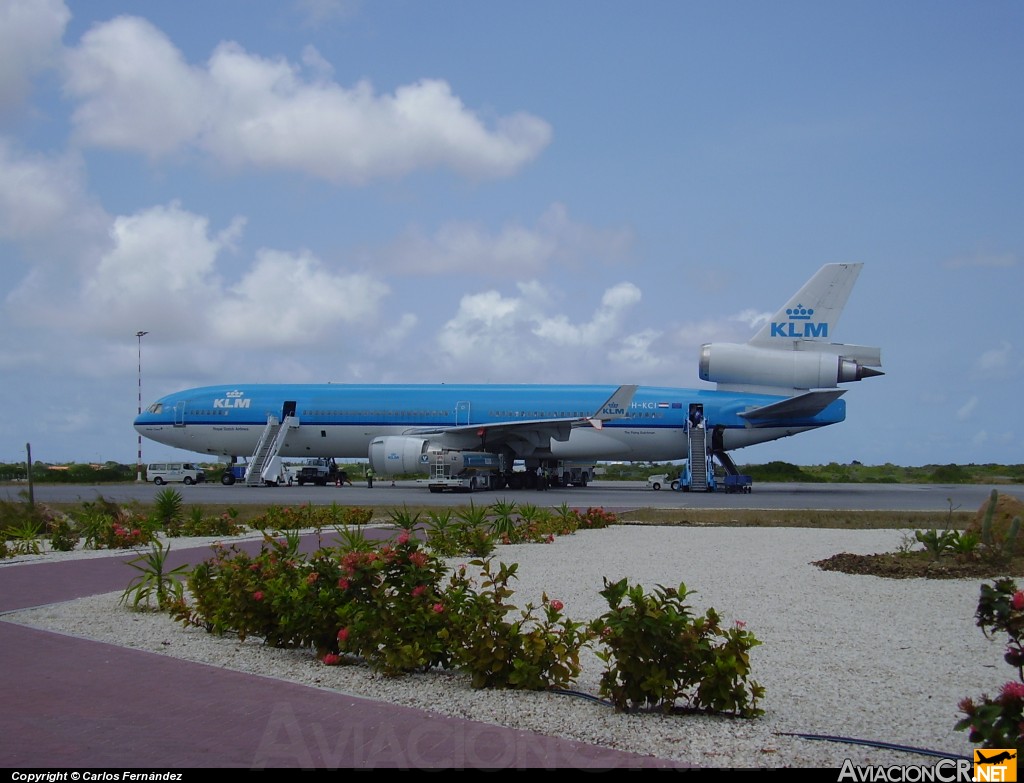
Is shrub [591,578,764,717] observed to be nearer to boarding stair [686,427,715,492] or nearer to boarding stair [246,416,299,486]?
boarding stair [686,427,715,492]

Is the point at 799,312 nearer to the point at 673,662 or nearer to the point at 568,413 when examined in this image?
the point at 568,413

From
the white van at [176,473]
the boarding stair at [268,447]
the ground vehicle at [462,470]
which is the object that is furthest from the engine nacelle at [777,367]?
the white van at [176,473]

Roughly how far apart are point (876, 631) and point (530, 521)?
9142mm

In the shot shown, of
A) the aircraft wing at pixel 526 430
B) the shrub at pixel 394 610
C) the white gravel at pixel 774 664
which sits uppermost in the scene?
the aircraft wing at pixel 526 430

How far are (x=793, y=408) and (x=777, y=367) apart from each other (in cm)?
211

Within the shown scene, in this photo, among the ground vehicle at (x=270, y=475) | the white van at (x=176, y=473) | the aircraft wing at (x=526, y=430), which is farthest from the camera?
the white van at (x=176, y=473)

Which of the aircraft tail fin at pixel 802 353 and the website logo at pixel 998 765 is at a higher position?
the aircraft tail fin at pixel 802 353

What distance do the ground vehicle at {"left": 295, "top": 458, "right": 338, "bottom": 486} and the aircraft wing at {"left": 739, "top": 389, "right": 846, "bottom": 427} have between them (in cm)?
1980

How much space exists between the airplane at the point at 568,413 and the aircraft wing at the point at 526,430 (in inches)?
2.5

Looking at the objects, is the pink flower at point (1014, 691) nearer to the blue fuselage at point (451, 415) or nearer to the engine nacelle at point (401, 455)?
the engine nacelle at point (401, 455)

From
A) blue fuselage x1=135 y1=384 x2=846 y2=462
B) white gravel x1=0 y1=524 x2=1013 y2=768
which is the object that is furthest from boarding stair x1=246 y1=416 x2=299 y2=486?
white gravel x1=0 y1=524 x2=1013 y2=768

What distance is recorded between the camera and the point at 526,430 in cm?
3578

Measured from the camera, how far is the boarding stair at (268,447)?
127 feet

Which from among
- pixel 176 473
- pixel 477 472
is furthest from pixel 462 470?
pixel 176 473
